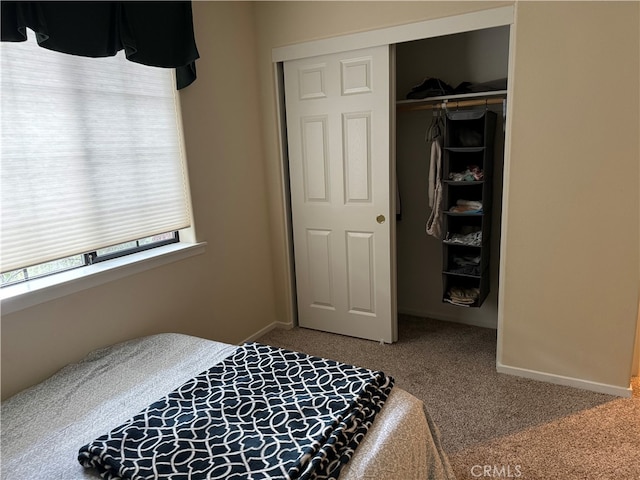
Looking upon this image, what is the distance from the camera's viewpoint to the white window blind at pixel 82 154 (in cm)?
180

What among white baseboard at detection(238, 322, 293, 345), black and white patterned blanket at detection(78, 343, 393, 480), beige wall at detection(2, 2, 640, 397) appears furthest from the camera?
white baseboard at detection(238, 322, 293, 345)

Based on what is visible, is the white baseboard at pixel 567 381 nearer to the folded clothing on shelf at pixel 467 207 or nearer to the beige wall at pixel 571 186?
the beige wall at pixel 571 186

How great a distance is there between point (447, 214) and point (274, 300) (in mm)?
1481

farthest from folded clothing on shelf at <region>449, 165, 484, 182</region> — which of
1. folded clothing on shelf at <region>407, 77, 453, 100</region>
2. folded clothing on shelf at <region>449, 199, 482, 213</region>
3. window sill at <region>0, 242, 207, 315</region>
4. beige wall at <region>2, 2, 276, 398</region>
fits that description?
window sill at <region>0, 242, 207, 315</region>

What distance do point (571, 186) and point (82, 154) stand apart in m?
2.44

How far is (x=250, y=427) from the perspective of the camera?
1.41 metres

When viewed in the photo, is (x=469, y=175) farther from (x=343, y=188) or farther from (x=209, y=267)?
(x=209, y=267)

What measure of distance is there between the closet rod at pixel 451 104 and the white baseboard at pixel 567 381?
1681 millimetres

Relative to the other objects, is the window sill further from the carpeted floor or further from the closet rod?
the closet rod

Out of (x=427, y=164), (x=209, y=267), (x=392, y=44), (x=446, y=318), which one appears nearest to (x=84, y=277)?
(x=209, y=267)

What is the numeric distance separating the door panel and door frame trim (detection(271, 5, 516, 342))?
5 centimetres

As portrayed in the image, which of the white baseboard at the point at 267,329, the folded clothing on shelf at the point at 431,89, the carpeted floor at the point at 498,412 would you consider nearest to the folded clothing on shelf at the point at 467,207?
the folded clothing on shelf at the point at 431,89

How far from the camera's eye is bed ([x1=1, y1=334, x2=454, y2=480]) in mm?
1328

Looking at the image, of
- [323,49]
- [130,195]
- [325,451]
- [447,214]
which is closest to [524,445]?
[325,451]
